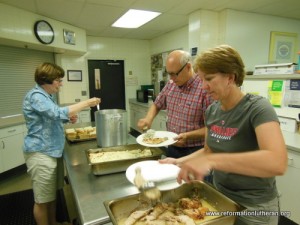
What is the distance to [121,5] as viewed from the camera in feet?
9.84

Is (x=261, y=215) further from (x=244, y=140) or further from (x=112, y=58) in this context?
(x=112, y=58)

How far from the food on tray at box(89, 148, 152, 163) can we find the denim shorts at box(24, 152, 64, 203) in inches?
18.5

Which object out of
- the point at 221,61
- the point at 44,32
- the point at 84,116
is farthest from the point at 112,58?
the point at 221,61

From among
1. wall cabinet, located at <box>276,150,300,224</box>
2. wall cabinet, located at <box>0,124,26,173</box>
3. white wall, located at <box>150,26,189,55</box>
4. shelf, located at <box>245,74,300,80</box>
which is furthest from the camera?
white wall, located at <box>150,26,189,55</box>

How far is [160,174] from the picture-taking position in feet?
3.15

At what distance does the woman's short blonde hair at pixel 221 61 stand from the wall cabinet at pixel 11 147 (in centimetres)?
315

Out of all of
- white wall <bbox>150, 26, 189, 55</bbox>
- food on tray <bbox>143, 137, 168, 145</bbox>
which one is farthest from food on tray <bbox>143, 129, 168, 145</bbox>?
white wall <bbox>150, 26, 189, 55</bbox>

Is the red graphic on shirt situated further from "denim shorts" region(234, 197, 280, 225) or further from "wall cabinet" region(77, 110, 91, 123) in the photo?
"wall cabinet" region(77, 110, 91, 123)

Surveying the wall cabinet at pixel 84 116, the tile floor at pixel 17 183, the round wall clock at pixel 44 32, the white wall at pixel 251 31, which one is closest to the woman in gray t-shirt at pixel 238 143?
the tile floor at pixel 17 183

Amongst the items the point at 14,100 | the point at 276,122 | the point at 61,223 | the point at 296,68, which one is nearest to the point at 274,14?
the point at 296,68

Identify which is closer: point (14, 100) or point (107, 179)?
point (107, 179)

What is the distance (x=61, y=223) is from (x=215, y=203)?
6.20ft

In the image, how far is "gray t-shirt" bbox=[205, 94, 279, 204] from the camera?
845 millimetres

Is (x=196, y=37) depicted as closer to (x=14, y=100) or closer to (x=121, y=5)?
(x=121, y=5)
